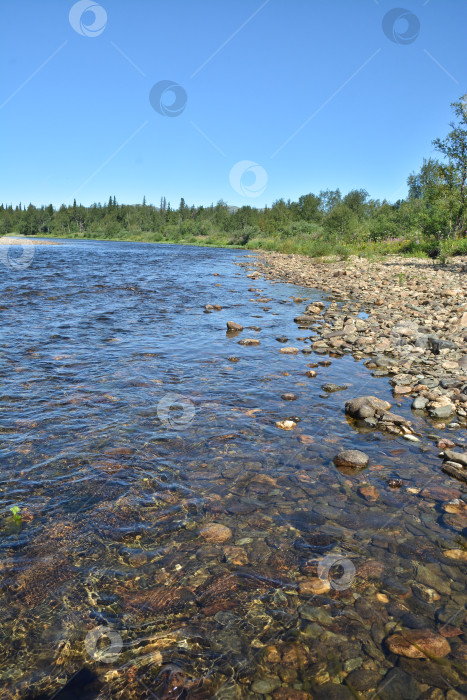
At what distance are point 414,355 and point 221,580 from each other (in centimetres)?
842

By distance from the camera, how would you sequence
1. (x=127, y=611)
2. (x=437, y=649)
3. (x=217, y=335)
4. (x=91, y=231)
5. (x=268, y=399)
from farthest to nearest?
(x=91, y=231) → (x=217, y=335) → (x=268, y=399) → (x=127, y=611) → (x=437, y=649)

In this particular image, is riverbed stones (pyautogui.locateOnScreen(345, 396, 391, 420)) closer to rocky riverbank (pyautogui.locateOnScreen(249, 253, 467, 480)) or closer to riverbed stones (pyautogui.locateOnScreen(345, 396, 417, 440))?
riverbed stones (pyautogui.locateOnScreen(345, 396, 417, 440))

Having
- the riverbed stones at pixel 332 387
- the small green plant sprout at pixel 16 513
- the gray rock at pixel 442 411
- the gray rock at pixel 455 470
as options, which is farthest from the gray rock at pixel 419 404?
the small green plant sprout at pixel 16 513

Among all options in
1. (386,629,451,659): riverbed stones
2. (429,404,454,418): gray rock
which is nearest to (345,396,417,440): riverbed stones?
(429,404,454,418): gray rock

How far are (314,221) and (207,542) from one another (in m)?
92.6

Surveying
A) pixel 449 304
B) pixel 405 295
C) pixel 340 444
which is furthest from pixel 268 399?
pixel 405 295

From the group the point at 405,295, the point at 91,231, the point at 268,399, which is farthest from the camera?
the point at 91,231

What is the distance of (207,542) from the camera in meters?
3.98

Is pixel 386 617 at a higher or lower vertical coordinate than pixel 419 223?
lower

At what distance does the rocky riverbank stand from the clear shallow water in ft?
2.87

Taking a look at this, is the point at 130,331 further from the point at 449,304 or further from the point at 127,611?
the point at 449,304

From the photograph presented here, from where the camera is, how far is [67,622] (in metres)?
3.05

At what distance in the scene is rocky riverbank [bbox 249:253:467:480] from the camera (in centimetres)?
781

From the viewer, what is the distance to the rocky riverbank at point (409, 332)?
7809 mm
